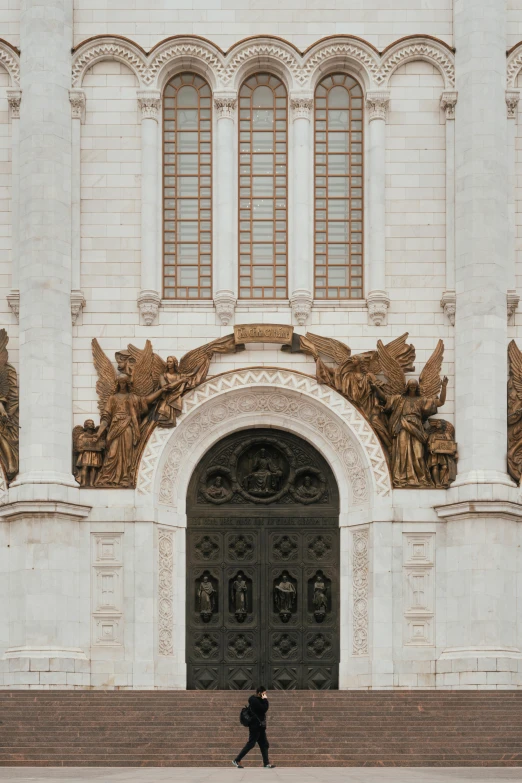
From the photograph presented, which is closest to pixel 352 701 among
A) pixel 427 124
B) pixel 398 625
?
pixel 398 625

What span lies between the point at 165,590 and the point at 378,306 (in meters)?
7.61

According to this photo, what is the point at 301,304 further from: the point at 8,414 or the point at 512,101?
the point at 8,414

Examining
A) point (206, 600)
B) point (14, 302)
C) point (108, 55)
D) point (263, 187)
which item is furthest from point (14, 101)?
point (206, 600)

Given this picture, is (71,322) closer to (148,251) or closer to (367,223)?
(148,251)

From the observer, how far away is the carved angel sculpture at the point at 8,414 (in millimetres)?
40281

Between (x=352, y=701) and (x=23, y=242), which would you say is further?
(x=23, y=242)

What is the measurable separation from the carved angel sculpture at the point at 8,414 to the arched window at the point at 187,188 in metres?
3.79

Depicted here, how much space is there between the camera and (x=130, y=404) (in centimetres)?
4044

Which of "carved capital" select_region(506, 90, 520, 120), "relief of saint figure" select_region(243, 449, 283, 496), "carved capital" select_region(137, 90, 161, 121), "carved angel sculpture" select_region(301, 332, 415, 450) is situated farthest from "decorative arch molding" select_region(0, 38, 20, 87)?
"carved capital" select_region(506, 90, 520, 120)

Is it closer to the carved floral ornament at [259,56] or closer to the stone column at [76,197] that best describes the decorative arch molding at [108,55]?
the carved floral ornament at [259,56]

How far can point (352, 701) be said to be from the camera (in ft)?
117

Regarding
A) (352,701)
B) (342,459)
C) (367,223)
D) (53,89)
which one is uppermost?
(53,89)

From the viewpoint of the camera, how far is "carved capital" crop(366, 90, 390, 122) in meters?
41.6

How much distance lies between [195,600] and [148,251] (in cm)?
761
